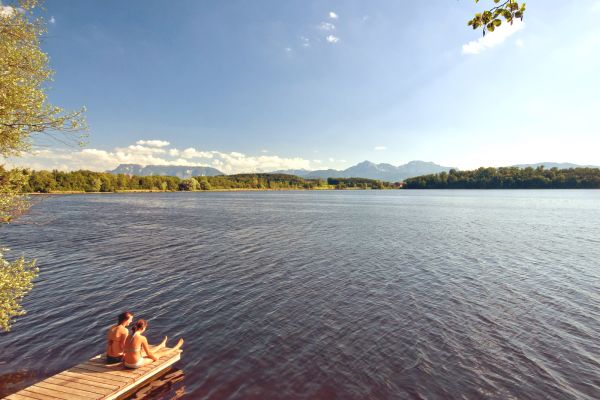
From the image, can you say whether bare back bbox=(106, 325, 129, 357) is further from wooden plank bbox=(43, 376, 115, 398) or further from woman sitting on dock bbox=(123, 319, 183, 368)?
wooden plank bbox=(43, 376, 115, 398)

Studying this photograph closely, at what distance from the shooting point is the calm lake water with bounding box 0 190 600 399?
15016mm

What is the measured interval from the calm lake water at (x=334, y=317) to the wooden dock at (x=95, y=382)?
5.31 ft

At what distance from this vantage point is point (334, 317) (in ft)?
72.3

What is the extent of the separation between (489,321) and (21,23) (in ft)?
105

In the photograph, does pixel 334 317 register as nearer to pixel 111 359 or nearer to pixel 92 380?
pixel 111 359

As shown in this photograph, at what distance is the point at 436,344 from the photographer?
60.5 feet

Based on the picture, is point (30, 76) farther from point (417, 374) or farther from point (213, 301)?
point (417, 374)

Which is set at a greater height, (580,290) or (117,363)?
(117,363)

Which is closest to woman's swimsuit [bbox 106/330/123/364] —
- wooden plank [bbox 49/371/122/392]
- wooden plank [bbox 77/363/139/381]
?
wooden plank [bbox 77/363/139/381]

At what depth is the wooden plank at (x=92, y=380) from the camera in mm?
12796

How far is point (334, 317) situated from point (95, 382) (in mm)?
14356

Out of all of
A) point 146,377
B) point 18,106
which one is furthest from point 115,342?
point 18,106

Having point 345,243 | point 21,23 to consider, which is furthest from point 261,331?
point 345,243

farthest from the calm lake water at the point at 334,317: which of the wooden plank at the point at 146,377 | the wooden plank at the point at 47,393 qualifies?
the wooden plank at the point at 47,393
